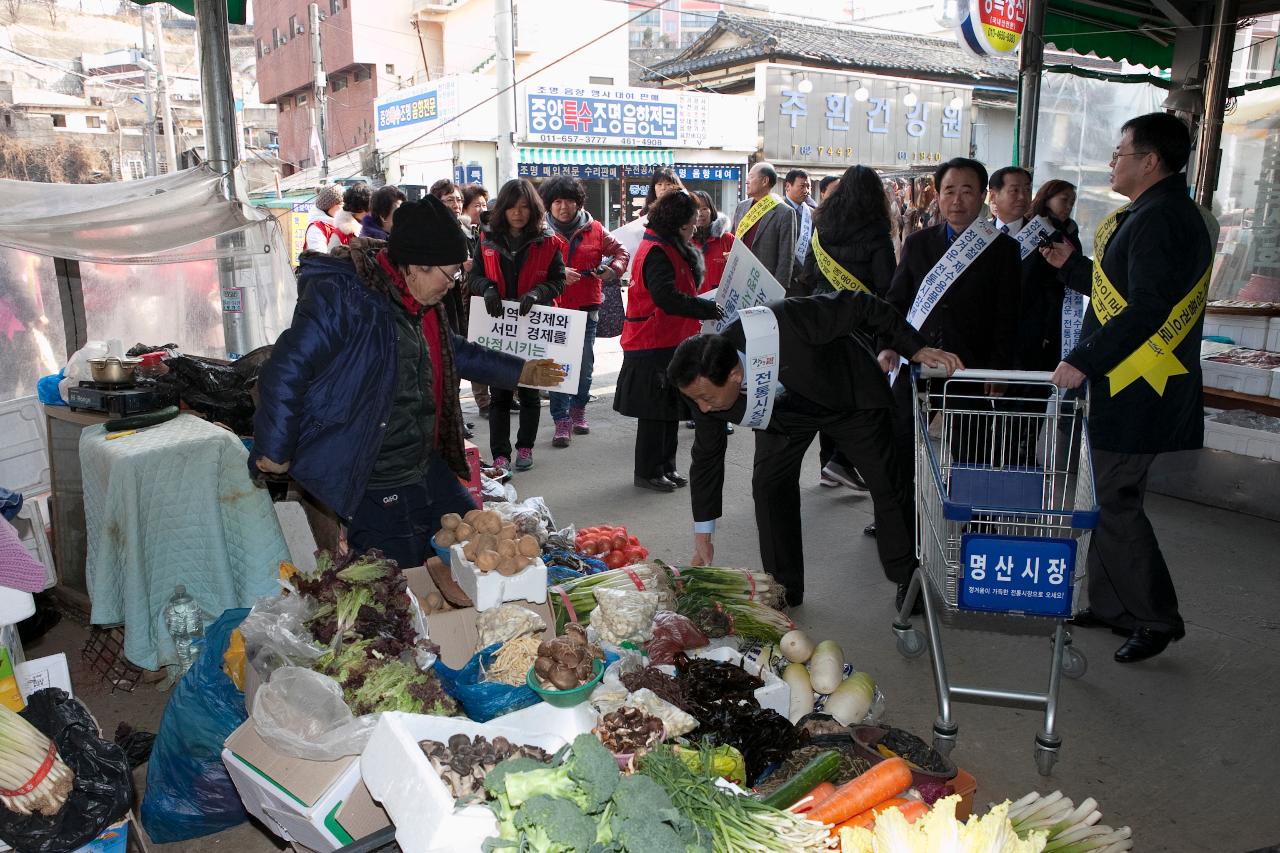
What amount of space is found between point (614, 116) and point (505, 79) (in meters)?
7.90

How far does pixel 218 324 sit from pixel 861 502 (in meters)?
4.59

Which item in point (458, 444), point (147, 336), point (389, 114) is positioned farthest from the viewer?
point (389, 114)

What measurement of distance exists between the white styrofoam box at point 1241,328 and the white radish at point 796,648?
5268 mm

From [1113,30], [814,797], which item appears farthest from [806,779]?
[1113,30]

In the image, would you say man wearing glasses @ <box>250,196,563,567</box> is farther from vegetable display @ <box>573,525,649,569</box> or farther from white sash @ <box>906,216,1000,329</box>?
white sash @ <box>906,216,1000,329</box>

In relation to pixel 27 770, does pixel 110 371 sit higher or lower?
higher

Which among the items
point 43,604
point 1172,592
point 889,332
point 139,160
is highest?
point 139,160

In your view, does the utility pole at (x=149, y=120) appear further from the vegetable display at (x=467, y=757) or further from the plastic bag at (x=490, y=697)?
the vegetable display at (x=467, y=757)

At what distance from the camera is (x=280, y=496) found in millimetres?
4785

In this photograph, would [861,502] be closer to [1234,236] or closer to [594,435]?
[594,435]

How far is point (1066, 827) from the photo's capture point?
2.29 meters

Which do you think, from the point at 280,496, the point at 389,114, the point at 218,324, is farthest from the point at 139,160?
the point at 280,496

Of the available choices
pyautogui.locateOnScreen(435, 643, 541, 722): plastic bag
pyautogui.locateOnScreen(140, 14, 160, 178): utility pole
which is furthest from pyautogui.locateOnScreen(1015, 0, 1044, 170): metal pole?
pyautogui.locateOnScreen(140, 14, 160, 178): utility pole

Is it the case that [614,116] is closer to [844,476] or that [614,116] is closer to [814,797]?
[844,476]
